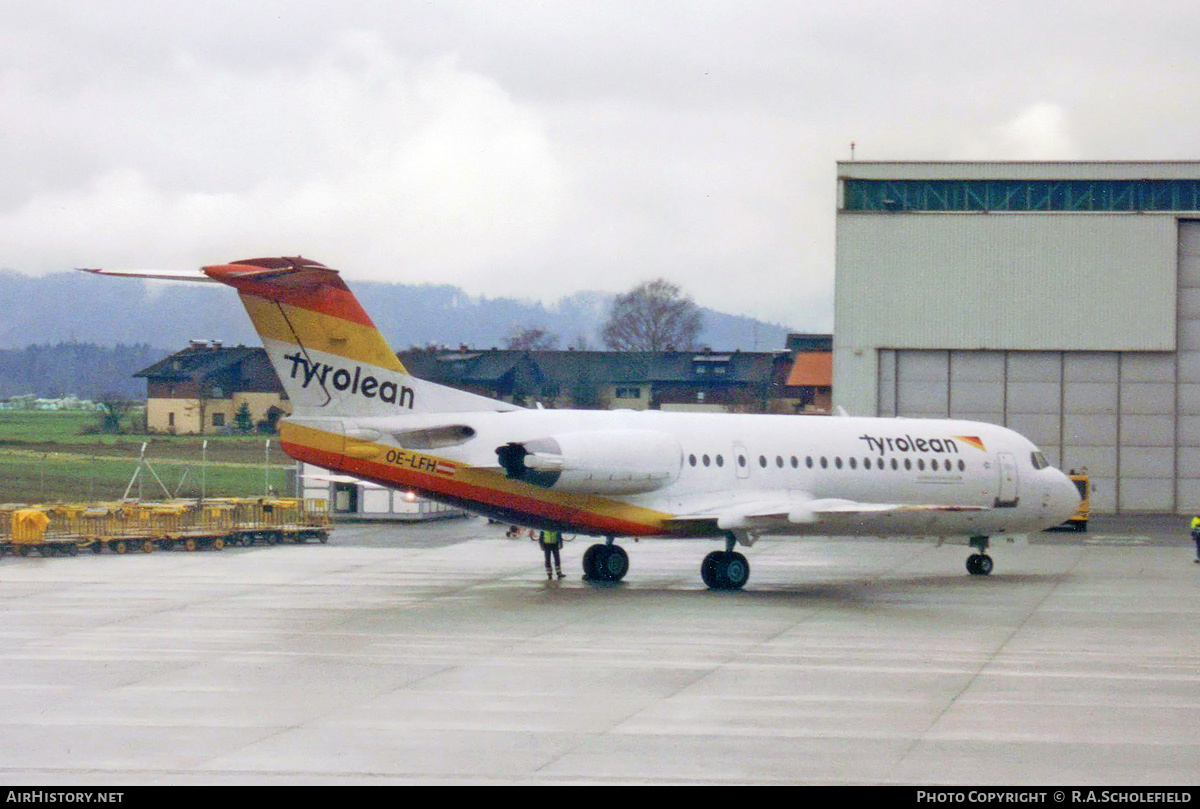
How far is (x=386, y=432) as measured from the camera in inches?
974

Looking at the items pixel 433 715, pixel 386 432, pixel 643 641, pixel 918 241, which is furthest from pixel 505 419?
pixel 918 241

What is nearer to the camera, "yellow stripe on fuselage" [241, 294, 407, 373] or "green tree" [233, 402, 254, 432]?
"yellow stripe on fuselage" [241, 294, 407, 373]

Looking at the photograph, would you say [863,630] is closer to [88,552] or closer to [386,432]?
[386,432]

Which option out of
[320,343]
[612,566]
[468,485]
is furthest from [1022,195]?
[320,343]

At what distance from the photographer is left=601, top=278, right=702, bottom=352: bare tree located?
379ft

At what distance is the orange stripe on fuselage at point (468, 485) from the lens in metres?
24.5

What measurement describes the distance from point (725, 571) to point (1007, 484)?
7799 millimetres

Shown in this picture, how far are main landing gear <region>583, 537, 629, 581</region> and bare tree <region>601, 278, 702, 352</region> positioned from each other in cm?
8577

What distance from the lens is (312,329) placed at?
24500 millimetres

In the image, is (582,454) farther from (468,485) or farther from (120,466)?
(120,466)

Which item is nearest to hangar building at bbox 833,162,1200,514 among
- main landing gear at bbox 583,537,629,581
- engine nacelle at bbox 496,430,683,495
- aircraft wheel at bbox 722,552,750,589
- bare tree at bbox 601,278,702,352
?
main landing gear at bbox 583,537,629,581

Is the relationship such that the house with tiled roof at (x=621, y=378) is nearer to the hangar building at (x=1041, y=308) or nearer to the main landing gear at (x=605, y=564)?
the hangar building at (x=1041, y=308)

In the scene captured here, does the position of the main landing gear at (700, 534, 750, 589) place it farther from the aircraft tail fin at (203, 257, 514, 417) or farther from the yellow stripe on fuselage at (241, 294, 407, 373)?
the yellow stripe on fuselage at (241, 294, 407, 373)
